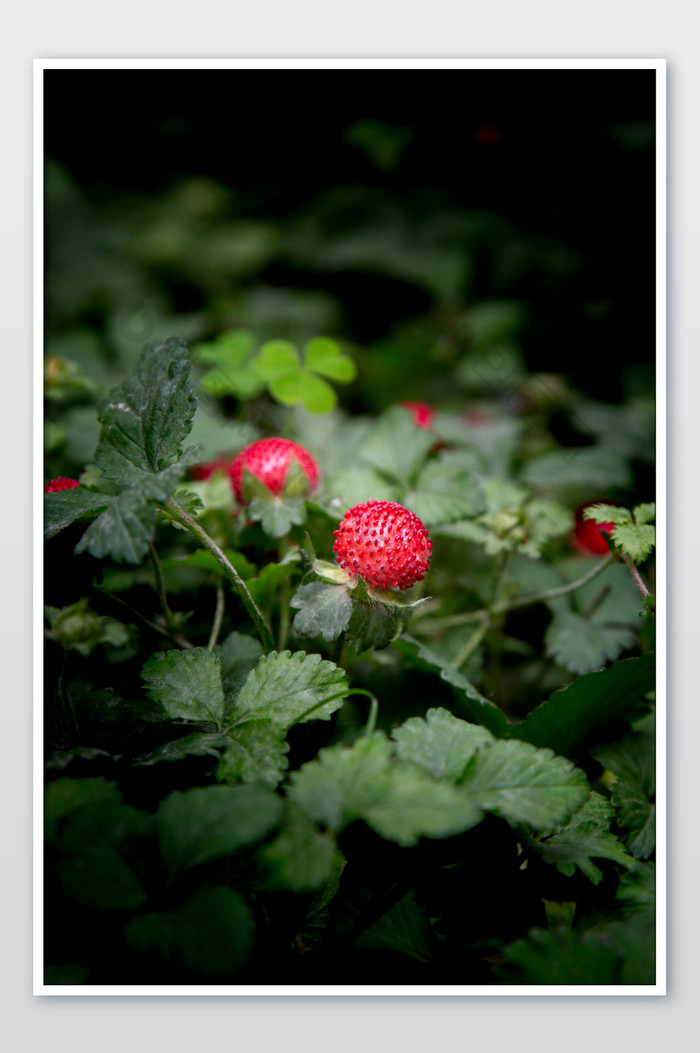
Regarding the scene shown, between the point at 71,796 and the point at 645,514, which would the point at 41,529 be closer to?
the point at 71,796

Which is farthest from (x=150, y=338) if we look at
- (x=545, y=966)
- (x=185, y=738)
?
(x=545, y=966)

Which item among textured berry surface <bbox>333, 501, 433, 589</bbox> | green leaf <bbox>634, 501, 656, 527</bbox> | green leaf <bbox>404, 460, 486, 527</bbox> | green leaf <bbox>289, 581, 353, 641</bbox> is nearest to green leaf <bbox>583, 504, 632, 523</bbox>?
green leaf <bbox>634, 501, 656, 527</bbox>

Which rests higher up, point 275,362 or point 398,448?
point 275,362

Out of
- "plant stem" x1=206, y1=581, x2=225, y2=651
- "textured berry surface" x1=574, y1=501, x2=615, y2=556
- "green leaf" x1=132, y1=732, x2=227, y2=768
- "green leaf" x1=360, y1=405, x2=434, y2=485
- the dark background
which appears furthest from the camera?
the dark background

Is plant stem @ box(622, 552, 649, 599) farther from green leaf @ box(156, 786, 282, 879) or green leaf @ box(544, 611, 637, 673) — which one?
green leaf @ box(156, 786, 282, 879)

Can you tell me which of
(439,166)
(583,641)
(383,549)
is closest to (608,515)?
(583,641)

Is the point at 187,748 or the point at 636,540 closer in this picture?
the point at 187,748

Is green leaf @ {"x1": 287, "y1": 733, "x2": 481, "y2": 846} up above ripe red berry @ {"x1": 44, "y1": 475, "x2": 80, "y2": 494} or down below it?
below
